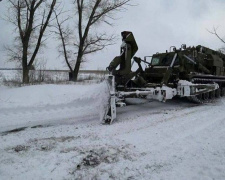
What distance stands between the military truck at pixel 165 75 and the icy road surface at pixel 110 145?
2.07 ft

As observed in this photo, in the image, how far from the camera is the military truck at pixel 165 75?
24.5 ft

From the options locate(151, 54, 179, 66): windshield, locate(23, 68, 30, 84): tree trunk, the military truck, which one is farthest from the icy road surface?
locate(23, 68, 30, 84): tree trunk

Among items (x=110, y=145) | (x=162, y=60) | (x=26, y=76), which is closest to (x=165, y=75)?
(x=162, y=60)

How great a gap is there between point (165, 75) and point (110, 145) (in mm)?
4772

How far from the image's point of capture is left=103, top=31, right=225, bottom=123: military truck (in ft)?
24.5

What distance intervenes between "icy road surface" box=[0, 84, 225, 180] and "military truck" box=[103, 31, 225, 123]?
24.8 inches

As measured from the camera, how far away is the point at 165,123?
6.39 metres

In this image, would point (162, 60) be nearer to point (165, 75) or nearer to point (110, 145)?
point (165, 75)

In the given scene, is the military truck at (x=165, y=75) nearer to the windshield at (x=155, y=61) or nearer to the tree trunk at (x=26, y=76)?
the windshield at (x=155, y=61)

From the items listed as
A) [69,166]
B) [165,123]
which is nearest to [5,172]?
[69,166]

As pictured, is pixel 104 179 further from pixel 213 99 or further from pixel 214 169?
pixel 213 99

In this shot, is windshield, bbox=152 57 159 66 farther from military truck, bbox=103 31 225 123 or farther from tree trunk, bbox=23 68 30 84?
tree trunk, bbox=23 68 30 84

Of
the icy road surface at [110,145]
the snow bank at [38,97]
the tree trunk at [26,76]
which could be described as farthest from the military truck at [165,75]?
the tree trunk at [26,76]

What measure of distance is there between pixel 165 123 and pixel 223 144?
6.23 ft
